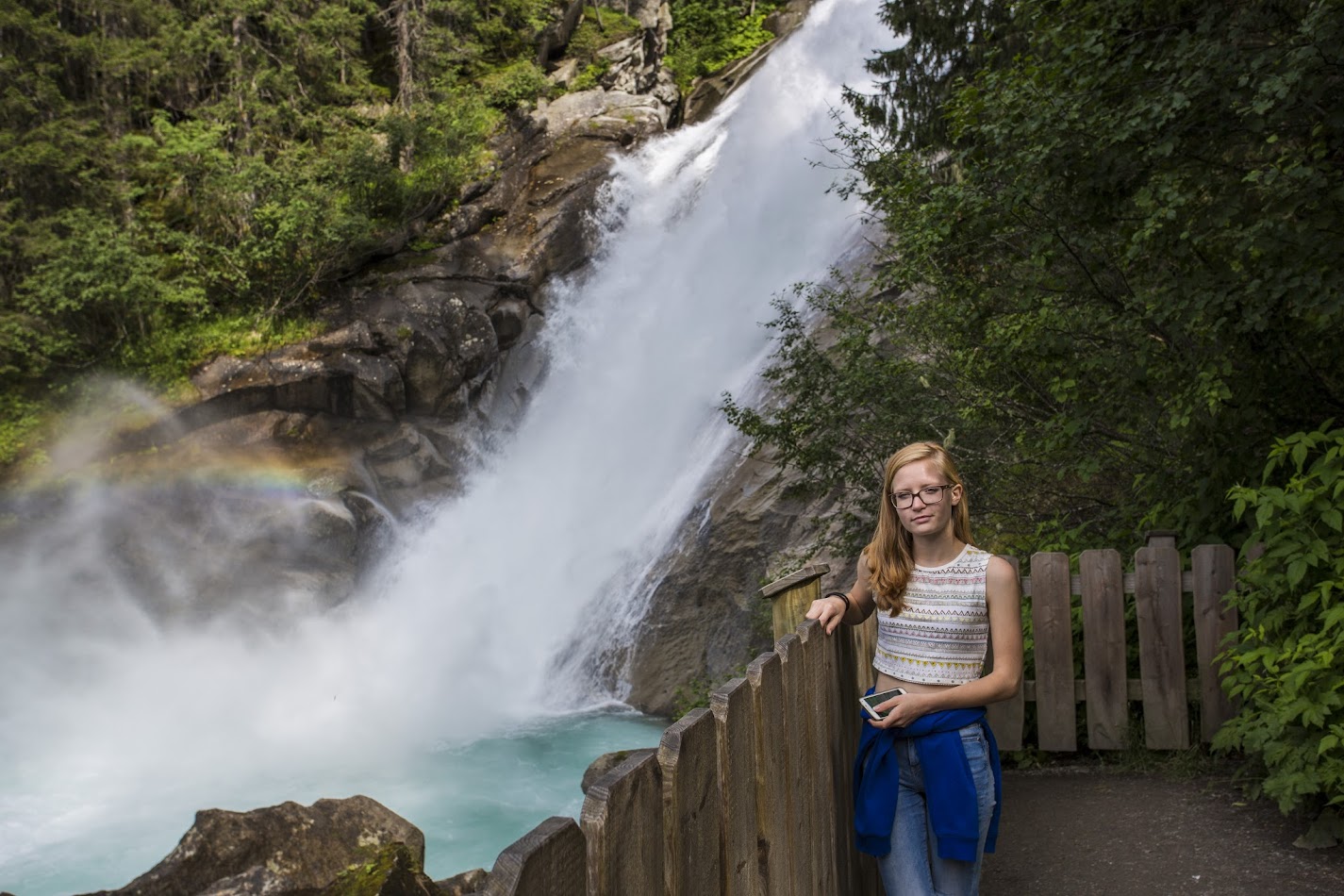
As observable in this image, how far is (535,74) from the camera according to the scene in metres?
24.7

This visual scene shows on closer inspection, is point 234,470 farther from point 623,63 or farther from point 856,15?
point 856,15

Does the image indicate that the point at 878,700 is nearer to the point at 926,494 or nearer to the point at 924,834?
the point at 924,834

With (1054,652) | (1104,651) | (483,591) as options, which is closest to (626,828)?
(1054,652)

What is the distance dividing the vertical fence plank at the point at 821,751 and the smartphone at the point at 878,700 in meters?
0.16

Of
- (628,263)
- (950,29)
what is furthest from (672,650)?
(628,263)

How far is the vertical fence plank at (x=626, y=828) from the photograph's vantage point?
1411 mm

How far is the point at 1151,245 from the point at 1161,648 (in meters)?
2.13

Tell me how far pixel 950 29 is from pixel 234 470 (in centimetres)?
1360

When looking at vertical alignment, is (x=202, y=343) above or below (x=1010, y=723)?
above

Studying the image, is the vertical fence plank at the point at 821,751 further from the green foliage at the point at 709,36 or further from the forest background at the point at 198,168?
the green foliage at the point at 709,36

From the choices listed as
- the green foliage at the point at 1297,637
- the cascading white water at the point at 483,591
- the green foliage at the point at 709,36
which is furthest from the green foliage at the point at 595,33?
the green foliage at the point at 1297,637

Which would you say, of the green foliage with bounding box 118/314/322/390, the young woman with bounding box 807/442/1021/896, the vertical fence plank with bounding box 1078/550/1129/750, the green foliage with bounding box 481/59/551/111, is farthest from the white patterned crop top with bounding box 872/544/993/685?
the green foliage with bounding box 481/59/551/111

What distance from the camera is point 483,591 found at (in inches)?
606

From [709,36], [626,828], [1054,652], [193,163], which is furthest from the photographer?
[709,36]
